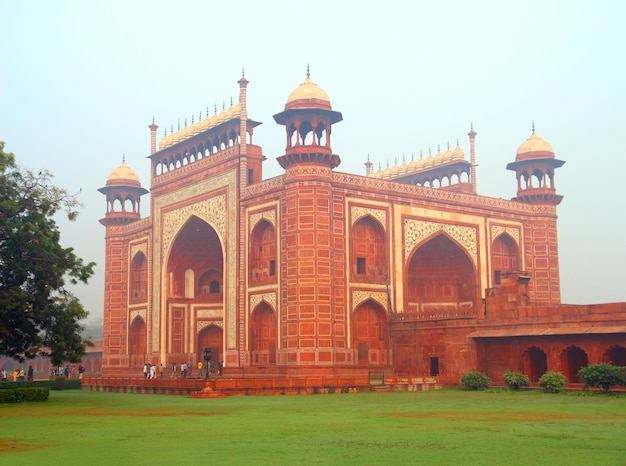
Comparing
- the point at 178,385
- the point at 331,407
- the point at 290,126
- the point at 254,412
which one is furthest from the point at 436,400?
the point at 290,126

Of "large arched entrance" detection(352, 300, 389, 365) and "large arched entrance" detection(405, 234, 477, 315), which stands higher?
"large arched entrance" detection(405, 234, 477, 315)

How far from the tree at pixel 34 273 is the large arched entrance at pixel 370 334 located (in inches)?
450

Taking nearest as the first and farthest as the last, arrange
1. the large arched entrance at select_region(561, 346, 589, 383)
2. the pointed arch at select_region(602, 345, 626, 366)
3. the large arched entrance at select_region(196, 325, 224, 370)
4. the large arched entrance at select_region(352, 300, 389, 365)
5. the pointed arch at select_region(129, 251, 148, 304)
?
1. the pointed arch at select_region(602, 345, 626, 366)
2. the large arched entrance at select_region(561, 346, 589, 383)
3. the large arched entrance at select_region(352, 300, 389, 365)
4. the large arched entrance at select_region(196, 325, 224, 370)
5. the pointed arch at select_region(129, 251, 148, 304)

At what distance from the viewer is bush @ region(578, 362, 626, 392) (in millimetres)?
20500

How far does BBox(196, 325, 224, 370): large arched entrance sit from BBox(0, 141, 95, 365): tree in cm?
1658

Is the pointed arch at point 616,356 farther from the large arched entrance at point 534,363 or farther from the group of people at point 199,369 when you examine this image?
the group of people at point 199,369

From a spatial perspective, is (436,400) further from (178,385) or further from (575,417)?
(178,385)

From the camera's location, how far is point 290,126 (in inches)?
1202

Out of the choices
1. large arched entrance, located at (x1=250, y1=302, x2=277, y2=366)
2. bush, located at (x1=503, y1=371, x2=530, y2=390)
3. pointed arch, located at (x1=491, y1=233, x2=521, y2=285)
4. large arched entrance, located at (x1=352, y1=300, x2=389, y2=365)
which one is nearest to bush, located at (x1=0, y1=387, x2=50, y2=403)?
large arched entrance, located at (x1=250, y1=302, x2=277, y2=366)

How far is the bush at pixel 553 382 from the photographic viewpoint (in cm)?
2169

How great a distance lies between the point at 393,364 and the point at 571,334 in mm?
9251

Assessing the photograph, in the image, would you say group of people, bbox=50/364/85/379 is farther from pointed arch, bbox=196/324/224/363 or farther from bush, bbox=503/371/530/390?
bush, bbox=503/371/530/390

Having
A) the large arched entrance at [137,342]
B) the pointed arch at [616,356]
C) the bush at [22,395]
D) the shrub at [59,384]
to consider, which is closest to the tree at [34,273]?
the bush at [22,395]

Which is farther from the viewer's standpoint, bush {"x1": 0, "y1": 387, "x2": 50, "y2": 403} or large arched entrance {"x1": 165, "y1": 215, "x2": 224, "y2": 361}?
large arched entrance {"x1": 165, "y1": 215, "x2": 224, "y2": 361}
